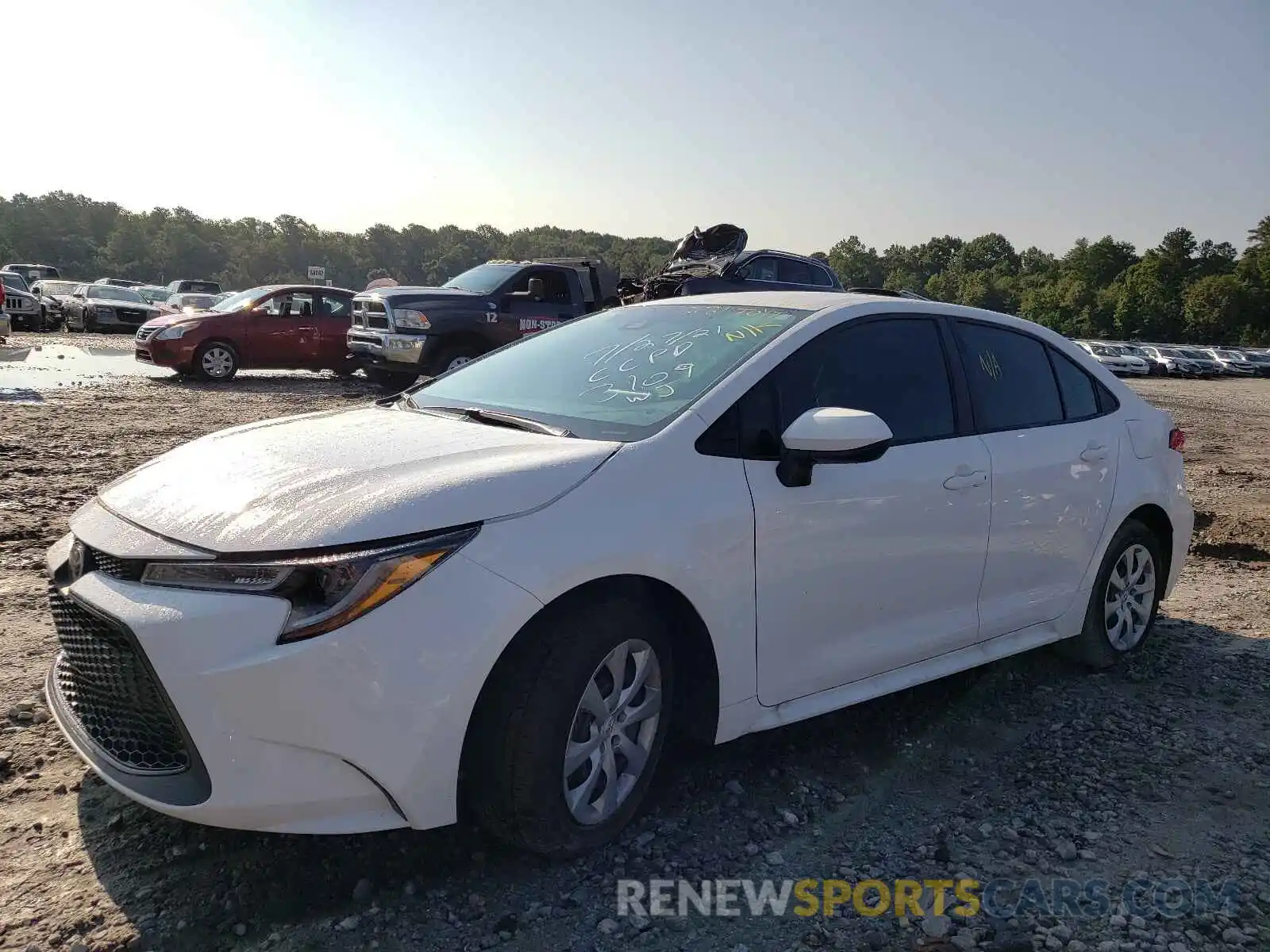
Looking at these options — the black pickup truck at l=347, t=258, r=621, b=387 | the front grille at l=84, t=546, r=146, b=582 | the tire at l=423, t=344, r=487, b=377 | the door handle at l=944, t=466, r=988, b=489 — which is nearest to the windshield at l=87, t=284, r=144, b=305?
the black pickup truck at l=347, t=258, r=621, b=387

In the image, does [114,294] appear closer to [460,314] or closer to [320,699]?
[460,314]

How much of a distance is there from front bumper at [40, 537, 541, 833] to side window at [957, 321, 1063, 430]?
90.5 inches

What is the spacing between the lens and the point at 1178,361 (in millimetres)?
43875

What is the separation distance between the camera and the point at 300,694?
88.2 inches

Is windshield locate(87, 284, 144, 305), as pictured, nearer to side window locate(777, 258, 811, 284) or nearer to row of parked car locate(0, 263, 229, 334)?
row of parked car locate(0, 263, 229, 334)

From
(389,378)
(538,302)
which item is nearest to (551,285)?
(538,302)

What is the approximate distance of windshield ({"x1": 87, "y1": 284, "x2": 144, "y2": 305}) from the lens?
29.0 meters

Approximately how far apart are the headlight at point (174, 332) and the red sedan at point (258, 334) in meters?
0.01

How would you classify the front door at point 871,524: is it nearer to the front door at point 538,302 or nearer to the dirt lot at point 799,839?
the dirt lot at point 799,839

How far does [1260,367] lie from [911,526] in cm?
5295

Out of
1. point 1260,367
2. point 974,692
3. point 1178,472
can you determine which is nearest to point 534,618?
point 974,692

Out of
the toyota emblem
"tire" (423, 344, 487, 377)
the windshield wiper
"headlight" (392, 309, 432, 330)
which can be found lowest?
the toyota emblem

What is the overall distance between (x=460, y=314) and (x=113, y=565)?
1078cm

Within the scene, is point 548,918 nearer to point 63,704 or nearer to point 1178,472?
point 63,704
